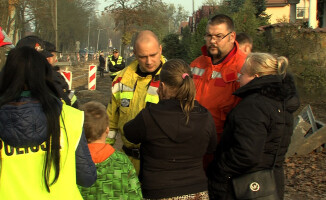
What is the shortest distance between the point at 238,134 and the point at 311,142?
5.02 m

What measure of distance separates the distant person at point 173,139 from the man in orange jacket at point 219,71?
656 millimetres

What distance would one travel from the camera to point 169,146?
2994mm

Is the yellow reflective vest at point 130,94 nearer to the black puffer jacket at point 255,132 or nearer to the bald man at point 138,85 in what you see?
the bald man at point 138,85

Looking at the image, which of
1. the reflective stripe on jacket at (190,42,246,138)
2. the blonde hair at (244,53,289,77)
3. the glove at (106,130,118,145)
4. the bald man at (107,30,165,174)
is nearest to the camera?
the blonde hair at (244,53,289,77)

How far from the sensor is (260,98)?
315 centimetres

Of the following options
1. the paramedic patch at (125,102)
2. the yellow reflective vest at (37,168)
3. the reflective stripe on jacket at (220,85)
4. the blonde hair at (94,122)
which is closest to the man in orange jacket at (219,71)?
the reflective stripe on jacket at (220,85)

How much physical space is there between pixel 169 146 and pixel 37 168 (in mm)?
929

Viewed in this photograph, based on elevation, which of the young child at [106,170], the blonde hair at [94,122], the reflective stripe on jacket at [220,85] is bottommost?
the young child at [106,170]

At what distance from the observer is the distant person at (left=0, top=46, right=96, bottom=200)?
90.9 inches

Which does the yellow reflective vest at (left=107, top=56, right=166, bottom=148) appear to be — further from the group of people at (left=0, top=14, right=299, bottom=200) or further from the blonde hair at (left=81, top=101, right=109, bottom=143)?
the blonde hair at (left=81, top=101, right=109, bottom=143)

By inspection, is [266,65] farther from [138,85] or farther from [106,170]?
[106,170]

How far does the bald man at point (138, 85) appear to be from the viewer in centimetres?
387

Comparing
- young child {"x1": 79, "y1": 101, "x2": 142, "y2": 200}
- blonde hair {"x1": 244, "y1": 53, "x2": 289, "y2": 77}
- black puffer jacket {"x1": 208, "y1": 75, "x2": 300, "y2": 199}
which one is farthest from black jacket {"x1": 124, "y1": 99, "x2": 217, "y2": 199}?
blonde hair {"x1": 244, "y1": 53, "x2": 289, "y2": 77}

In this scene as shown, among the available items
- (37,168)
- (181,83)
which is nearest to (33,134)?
(37,168)
